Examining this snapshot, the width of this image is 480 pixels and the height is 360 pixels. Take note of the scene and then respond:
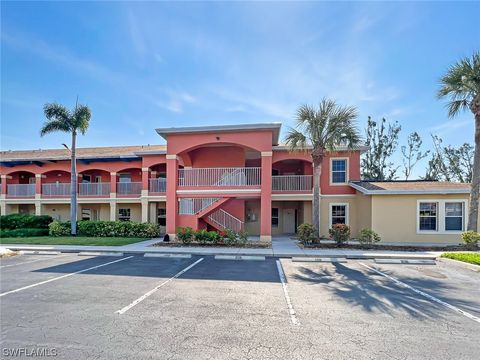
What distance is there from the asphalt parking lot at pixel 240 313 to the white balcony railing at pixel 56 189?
14815 mm

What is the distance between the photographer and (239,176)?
1692 centimetres

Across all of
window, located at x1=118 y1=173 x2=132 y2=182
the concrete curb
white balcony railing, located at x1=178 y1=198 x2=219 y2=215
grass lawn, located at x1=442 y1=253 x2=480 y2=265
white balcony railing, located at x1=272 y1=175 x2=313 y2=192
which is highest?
window, located at x1=118 y1=173 x2=132 y2=182

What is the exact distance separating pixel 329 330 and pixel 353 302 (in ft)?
5.91

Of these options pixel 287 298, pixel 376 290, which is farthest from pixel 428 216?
pixel 287 298

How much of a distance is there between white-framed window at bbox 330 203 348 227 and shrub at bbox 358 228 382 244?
3.16 m

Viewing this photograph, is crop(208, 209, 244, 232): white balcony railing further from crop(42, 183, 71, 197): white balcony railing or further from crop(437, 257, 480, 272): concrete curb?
crop(42, 183, 71, 197): white balcony railing

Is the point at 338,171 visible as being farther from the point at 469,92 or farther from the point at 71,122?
the point at 71,122

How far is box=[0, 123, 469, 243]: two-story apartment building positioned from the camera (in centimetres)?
1577

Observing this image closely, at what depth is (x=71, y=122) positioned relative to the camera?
18.6 metres

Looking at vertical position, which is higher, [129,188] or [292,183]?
[292,183]

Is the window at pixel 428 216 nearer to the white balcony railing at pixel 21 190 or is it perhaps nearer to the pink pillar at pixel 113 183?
the pink pillar at pixel 113 183

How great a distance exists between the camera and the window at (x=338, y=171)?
1831 cm

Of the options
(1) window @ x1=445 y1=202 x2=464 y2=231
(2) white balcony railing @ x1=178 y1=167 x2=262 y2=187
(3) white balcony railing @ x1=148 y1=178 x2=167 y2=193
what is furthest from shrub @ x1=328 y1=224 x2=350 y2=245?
(3) white balcony railing @ x1=148 y1=178 x2=167 y2=193

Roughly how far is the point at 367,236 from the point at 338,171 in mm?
5585
